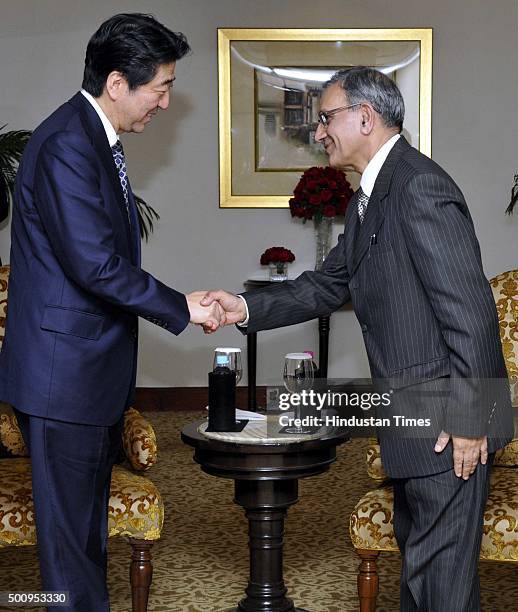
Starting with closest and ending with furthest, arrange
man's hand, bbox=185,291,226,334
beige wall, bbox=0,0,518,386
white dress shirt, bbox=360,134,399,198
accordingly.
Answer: white dress shirt, bbox=360,134,399,198 < man's hand, bbox=185,291,226,334 < beige wall, bbox=0,0,518,386

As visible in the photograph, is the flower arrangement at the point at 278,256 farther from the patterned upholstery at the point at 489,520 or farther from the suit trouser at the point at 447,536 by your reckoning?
the suit trouser at the point at 447,536

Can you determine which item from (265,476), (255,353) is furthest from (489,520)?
(255,353)

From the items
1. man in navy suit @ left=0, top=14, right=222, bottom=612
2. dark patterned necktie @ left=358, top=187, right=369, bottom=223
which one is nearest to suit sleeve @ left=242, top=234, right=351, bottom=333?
dark patterned necktie @ left=358, top=187, right=369, bottom=223

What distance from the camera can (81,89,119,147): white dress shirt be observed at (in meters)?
2.80

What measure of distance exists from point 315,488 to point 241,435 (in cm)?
226

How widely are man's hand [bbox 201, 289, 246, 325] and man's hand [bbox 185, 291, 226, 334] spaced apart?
0.04 m

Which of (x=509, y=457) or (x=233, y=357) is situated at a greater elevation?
(x=233, y=357)

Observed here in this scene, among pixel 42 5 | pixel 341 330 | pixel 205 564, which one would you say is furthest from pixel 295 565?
pixel 42 5

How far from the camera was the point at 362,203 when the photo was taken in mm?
2857

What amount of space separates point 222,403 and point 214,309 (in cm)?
39

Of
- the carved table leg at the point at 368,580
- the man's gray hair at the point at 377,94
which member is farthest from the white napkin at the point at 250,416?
the man's gray hair at the point at 377,94

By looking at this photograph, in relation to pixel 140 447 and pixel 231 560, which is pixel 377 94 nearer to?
pixel 140 447

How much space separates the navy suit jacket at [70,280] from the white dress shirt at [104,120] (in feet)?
0.09
